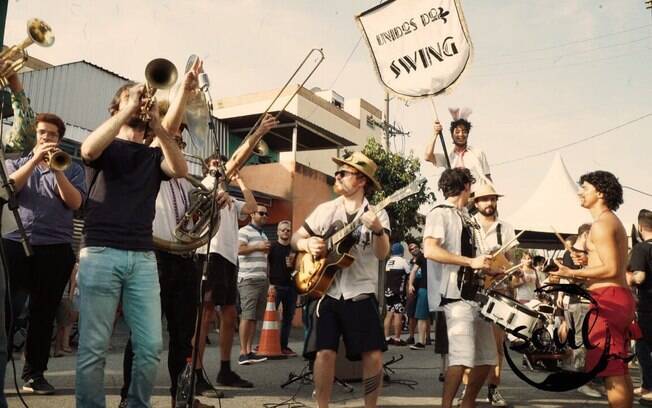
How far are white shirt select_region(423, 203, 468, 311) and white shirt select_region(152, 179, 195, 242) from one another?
1.93m

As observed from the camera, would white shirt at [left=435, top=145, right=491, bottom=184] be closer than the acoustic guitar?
No

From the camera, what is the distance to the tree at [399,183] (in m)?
23.4

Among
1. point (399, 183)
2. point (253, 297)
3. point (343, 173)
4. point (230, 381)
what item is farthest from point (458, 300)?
point (399, 183)

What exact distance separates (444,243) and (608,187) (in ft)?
4.46

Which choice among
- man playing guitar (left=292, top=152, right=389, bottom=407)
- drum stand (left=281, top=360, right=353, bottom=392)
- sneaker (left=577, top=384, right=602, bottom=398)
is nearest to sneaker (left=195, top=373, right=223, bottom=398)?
drum stand (left=281, top=360, right=353, bottom=392)

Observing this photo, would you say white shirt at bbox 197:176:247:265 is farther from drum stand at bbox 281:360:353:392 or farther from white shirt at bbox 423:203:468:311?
white shirt at bbox 423:203:468:311

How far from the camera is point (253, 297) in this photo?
7.96 metres

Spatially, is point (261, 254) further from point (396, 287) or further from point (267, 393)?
point (396, 287)

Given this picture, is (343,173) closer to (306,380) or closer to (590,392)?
(306,380)

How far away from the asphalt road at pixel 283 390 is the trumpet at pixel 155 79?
2.51m

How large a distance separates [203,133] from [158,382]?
3057mm

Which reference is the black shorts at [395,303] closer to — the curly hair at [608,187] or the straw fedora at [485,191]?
the straw fedora at [485,191]

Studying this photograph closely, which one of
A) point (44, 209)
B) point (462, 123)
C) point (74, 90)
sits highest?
point (74, 90)

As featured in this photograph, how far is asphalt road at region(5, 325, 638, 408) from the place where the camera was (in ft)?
16.3
